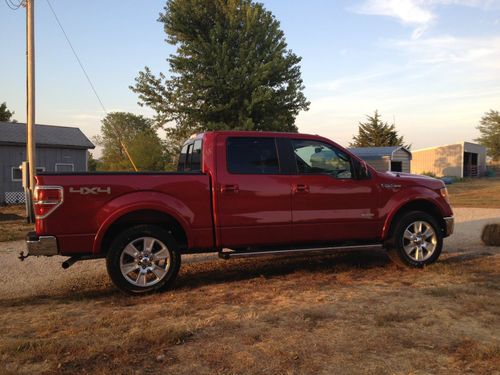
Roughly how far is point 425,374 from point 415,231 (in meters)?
3.80

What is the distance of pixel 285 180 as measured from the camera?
20.5 feet

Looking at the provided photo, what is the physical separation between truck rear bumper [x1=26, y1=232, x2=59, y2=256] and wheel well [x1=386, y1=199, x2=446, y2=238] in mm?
4466

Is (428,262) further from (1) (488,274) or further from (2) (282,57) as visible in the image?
(2) (282,57)

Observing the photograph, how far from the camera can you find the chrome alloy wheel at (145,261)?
558 centimetres

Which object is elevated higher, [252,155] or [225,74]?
[225,74]

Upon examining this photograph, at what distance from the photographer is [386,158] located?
33844 mm

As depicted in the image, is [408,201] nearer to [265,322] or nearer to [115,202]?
[265,322]

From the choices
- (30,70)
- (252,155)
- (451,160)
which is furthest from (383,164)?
(252,155)

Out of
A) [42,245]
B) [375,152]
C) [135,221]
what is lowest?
[42,245]

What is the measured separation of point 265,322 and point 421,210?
146 inches

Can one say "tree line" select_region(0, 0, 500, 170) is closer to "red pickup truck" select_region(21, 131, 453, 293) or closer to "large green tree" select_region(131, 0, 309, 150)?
"large green tree" select_region(131, 0, 309, 150)

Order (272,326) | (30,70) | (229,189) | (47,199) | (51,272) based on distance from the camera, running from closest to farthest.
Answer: (272,326)
(47,199)
(229,189)
(51,272)
(30,70)

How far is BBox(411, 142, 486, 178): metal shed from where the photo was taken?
150 ft

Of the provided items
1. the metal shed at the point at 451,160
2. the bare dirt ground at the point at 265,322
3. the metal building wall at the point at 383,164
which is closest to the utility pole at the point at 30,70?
the bare dirt ground at the point at 265,322
